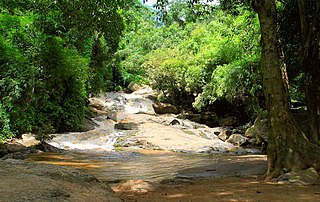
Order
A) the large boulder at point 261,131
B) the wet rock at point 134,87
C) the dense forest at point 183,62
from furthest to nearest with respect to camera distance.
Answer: the wet rock at point 134,87
the large boulder at point 261,131
the dense forest at point 183,62

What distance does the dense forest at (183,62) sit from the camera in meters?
6.95

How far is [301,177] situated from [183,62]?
25.1 meters

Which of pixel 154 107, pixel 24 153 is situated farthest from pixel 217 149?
pixel 154 107

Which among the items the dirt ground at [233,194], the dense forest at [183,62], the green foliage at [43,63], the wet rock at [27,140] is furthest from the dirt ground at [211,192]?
the wet rock at [27,140]

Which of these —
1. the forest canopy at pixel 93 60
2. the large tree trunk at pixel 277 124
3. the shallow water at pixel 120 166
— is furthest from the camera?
the forest canopy at pixel 93 60

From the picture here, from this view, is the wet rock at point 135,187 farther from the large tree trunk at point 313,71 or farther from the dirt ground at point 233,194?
the large tree trunk at point 313,71

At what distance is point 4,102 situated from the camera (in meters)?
13.7

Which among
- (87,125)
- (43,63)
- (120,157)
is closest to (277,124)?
(120,157)

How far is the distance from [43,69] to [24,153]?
5.80 m

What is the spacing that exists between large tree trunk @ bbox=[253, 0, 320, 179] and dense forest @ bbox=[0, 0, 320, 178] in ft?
0.07

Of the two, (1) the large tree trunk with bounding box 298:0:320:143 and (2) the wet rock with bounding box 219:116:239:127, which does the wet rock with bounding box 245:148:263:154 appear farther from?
(2) the wet rock with bounding box 219:116:239:127

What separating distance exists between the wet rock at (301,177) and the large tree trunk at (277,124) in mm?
196

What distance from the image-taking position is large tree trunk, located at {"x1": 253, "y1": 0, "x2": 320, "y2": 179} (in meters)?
6.53

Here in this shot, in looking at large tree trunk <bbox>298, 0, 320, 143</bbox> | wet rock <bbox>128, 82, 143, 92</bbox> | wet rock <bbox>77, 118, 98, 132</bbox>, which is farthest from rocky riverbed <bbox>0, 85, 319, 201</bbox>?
wet rock <bbox>128, 82, 143, 92</bbox>
